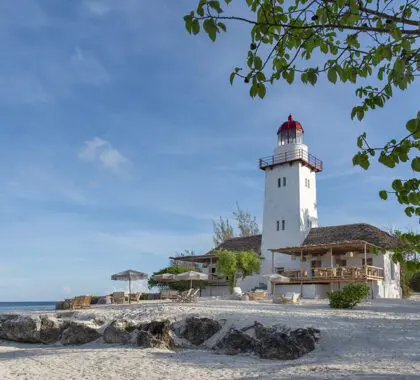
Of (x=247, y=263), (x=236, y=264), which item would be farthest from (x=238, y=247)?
(x=236, y=264)

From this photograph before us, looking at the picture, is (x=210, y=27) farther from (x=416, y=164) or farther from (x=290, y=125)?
(x=290, y=125)

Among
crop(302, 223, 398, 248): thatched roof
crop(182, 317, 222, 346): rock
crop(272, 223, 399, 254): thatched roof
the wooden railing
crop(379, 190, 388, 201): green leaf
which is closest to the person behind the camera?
crop(379, 190, 388, 201): green leaf

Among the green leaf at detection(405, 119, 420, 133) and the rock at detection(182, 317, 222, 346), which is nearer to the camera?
the green leaf at detection(405, 119, 420, 133)

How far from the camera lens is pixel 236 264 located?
103ft

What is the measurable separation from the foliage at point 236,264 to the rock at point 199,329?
15515 millimetres

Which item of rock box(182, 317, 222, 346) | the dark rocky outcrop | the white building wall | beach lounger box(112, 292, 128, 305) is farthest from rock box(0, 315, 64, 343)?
the white building wall

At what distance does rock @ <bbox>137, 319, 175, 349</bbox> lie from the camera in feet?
46.6

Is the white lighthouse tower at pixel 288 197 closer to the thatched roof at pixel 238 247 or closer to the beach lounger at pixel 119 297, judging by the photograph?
the thatched roof at pixel 238 247

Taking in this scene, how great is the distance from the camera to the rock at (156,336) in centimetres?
1420

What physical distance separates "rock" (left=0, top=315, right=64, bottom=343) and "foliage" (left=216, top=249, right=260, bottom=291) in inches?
558

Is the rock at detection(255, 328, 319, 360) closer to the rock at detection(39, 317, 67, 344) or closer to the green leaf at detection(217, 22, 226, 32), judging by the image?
the rock at detection(39, 317, 67, 344)

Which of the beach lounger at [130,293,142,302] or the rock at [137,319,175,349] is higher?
the beach lounger at [130,293,142,302]

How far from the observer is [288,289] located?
2880 centimetres

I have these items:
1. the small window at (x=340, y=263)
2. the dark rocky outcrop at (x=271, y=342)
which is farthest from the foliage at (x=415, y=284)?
the dark rocky outcrop at (x=271, y=342)
